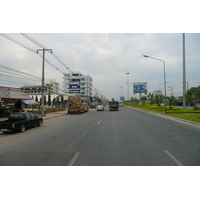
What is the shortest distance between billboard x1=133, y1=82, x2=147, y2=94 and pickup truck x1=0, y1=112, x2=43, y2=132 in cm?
5689

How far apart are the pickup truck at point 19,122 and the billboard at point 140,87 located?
56.9 metres

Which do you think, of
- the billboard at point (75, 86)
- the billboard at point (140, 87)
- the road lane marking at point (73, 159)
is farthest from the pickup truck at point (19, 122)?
the billboard at point (140, 87)

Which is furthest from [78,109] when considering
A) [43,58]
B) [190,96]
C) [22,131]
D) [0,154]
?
[0,154]

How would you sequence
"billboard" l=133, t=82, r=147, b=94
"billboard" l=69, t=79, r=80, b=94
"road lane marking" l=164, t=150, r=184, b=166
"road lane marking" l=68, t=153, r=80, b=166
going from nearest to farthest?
"road lane marking" l=164, t=150, r=184, b=166 → "road lane marking" l=68, t=153, r=80, b=166 → "billboard" l=69, t=79, r=80, b=94 → "billboard" l=133, t=82, r=147, b=94

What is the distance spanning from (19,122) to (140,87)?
197 feet

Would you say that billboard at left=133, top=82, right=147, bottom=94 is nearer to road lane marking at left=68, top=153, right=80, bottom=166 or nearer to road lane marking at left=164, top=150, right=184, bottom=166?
road lane marking at left=164, top=150, right=184, bottom=166

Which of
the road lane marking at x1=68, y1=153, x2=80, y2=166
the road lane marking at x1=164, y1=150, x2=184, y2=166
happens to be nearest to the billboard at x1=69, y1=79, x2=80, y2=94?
the road lane marking at x1=68, y1=153, x2=80, y2=166

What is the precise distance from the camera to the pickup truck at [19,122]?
10070 mm

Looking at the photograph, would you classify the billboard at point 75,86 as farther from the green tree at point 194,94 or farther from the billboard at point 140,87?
the green tree at point 194,94

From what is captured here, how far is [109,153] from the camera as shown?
5.55m

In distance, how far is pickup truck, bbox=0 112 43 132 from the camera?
10.1 metres

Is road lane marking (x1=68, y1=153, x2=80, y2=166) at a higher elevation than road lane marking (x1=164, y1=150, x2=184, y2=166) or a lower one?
lower

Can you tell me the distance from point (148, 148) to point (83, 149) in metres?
2.69

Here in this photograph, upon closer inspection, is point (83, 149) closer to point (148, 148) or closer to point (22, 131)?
point (148, 148)
